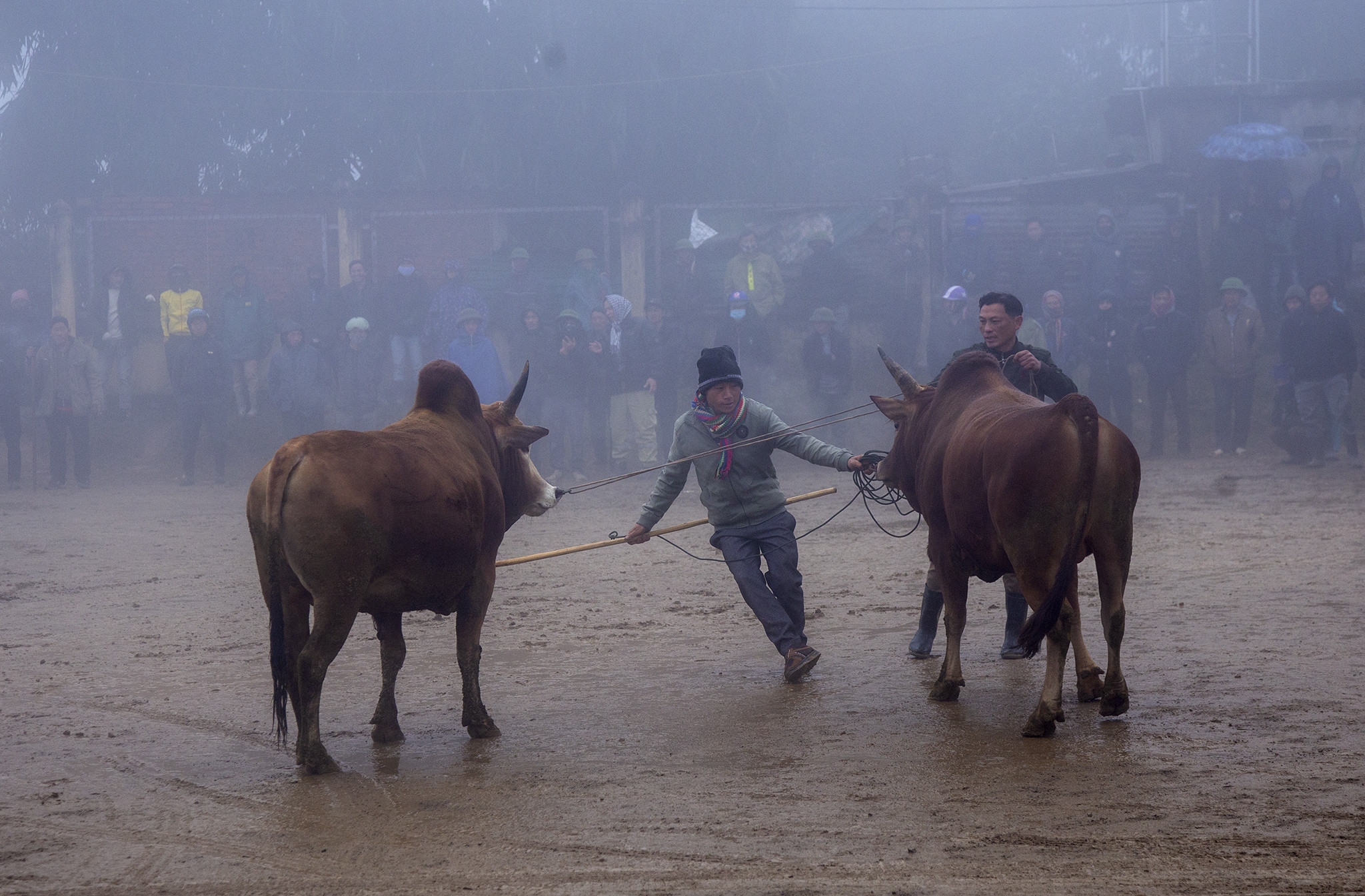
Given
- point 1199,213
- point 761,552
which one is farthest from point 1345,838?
point 1199,213

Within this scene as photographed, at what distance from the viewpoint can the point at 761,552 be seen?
689cm

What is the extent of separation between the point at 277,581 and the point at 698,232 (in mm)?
14968

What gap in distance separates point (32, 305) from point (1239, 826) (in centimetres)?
1981

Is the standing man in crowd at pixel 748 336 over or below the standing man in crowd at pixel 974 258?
below

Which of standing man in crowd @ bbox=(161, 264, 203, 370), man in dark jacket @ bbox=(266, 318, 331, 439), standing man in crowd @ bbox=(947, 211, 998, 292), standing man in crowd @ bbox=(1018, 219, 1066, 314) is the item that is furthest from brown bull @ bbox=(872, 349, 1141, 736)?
standing man in crowd @ bbox=(161, 264, 203, 370)

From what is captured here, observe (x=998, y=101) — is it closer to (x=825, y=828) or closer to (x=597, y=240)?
(x=597, y=240)

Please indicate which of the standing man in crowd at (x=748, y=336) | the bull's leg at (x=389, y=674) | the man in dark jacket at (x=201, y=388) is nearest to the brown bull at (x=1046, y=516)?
the bull's leg at (x=389, y=674)

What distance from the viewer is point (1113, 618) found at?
542 cm

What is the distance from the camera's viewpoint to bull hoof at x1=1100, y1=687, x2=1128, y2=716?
5.33 metres

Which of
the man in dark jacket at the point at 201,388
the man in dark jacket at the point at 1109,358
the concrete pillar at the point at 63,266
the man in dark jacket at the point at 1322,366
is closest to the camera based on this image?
the man in dark jacket at the point at 1322,366

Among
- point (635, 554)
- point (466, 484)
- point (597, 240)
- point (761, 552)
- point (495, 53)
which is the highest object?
point (495, 53)

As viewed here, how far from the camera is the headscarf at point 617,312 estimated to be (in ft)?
55.4

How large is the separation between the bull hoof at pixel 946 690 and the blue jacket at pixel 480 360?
35.0 feet

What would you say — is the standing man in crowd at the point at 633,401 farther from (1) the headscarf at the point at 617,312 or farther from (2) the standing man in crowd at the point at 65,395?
(2) the standing man in crowd at the point at 65,395
